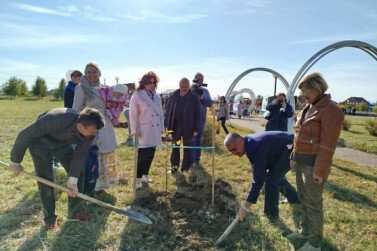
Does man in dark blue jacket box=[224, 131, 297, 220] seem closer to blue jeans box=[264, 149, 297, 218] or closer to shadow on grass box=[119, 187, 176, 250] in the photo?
blue jeans box=[264, 149, 297, 218]

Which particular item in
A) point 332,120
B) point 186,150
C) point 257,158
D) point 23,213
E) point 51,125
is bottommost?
point 23,213

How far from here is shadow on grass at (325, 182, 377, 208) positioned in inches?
186

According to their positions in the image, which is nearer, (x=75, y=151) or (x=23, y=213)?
(x=75, y=151)

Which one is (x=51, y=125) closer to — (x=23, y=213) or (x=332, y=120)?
(x=23, y=213)

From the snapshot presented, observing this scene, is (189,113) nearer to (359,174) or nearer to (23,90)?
(359,174)

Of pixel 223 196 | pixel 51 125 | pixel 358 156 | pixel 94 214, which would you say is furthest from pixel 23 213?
pixel 358 156

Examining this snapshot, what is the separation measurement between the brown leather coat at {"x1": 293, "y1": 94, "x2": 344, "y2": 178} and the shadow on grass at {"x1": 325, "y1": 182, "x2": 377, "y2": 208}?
253cm

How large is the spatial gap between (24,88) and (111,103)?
242ft

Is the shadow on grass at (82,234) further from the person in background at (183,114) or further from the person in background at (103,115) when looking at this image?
the person in background at (183,114)

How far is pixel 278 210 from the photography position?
3902 millimetres


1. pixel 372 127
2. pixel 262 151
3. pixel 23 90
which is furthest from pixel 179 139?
pixel 23 90

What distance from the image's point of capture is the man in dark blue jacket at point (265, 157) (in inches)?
120

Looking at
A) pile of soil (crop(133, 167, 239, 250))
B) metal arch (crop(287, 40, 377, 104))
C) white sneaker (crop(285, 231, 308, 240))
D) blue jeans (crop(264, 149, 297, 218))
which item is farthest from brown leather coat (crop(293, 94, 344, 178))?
metal arch (crop(287, 40, 377, 104))

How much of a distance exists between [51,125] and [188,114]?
298 centimetres
